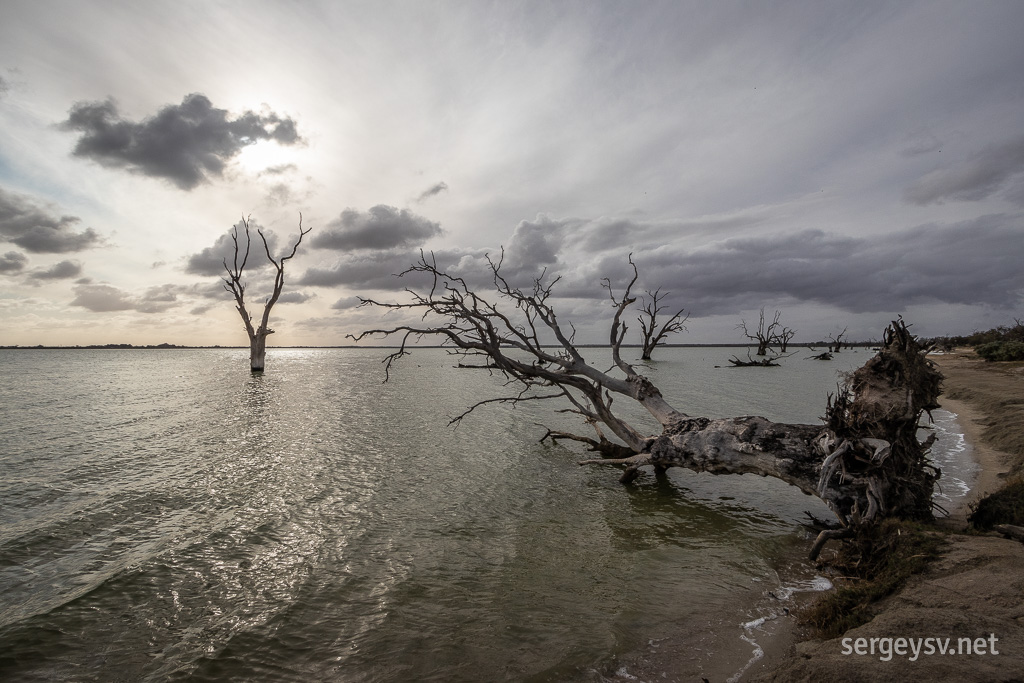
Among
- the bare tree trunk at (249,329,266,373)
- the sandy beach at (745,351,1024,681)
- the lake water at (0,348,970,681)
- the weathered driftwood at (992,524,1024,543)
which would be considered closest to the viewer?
the sandy beach at (745,351,1024,681)

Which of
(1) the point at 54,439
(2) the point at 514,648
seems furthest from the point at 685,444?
(1) the point at 54,439

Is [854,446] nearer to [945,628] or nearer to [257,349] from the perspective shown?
[945,628]

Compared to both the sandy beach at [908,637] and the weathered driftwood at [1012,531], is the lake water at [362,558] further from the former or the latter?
the weathered driftwood at [1012,531]

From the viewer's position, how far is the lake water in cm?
428

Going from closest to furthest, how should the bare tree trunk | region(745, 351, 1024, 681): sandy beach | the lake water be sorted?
region(745, 351, 1024, 681): sandy beach, the lake water, the bare tree trunk

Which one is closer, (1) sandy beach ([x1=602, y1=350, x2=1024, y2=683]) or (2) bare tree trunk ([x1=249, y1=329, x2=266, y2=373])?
(1) sandy beach ([x1=602, y1=350, x2=1024, y2=683])

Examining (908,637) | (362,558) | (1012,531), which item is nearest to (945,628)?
(908,637)

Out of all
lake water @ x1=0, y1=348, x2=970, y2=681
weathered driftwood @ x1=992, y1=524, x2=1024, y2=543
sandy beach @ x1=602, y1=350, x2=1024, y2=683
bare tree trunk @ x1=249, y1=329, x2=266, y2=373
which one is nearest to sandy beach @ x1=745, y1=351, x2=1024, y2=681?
sandy beach @ x1=602, y1=350, x2=1024, y2=683

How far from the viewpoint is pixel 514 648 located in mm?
4324

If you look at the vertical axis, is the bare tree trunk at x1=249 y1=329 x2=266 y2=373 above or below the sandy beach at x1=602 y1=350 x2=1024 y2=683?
above

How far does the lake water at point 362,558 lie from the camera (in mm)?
4281

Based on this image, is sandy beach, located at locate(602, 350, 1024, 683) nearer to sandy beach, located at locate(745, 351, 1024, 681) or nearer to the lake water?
sandy beach, located at locate(745, 351, 1024, 681)

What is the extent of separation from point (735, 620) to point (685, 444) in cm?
403

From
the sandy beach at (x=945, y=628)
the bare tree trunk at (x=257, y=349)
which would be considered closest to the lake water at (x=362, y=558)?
the sandy beach at (x=945, y=628)
